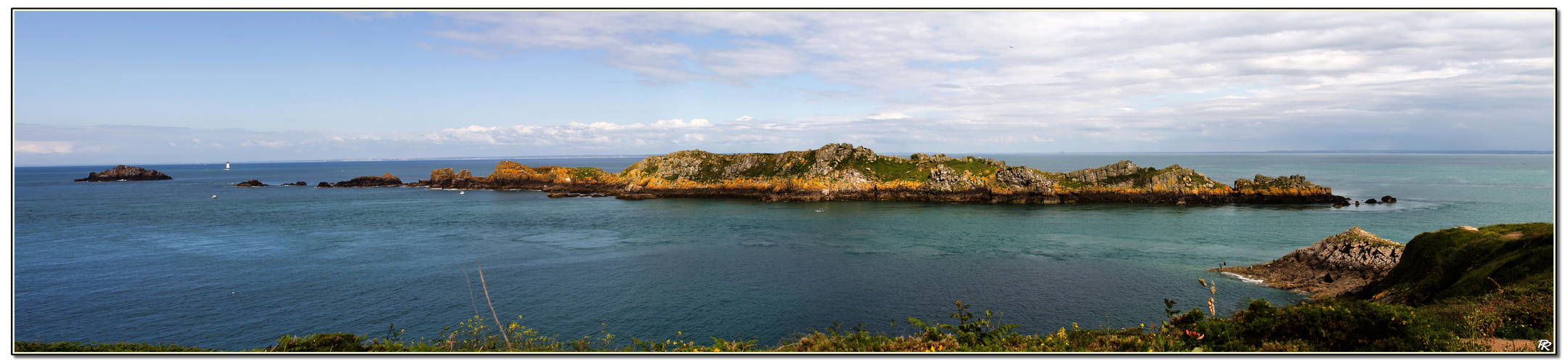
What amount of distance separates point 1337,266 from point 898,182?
59.8 metres

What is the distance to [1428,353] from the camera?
8.96m

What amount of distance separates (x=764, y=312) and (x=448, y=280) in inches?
755

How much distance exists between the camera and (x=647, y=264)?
38344 mm

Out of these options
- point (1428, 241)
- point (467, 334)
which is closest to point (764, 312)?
point (467, 334)

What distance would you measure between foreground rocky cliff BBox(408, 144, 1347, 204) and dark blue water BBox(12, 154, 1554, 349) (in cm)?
582

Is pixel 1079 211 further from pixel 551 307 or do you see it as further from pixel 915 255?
pixel 551 307

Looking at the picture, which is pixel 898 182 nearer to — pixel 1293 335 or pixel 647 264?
pixel 647 264

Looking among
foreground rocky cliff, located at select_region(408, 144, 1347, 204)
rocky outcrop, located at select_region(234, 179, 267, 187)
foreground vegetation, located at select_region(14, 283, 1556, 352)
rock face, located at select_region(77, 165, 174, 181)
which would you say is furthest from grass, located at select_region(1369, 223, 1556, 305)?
rock face, located at select_region(77, 165, 174, 181)

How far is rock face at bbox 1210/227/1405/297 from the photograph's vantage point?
27656mm

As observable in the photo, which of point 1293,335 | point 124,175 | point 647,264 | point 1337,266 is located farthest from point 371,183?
point 1337,266

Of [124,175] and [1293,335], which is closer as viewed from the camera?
[1293,335]

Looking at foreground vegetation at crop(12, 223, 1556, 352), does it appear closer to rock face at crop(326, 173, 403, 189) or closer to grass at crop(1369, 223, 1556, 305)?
grass at crop(1369, 223, 1556, 305)

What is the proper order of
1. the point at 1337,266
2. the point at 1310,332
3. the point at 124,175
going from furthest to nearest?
the point at 124,175
the point at 1337,266
the point at 1310,332

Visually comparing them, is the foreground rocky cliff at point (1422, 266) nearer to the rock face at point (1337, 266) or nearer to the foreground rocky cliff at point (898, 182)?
the rock face at point (1337, 266)
